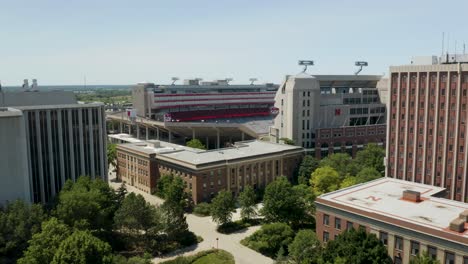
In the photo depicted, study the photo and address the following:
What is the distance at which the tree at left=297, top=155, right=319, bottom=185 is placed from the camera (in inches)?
3288

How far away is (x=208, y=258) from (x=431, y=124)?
136 feet

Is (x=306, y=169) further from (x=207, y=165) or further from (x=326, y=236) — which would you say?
(x=326, y=236)

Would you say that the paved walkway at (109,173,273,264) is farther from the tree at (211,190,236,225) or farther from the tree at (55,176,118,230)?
the tree at (55,176,118,230)

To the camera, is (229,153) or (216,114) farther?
(216,114)

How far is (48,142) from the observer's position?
205 ft

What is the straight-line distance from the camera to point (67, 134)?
6469cm

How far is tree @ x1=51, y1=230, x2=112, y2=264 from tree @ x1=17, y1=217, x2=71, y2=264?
7.25 feet

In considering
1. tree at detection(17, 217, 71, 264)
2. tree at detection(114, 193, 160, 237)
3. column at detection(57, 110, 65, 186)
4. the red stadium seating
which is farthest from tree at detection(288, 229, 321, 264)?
the red stadium seating

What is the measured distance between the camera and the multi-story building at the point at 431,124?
61688 millimetres

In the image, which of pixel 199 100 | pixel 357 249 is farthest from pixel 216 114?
pixel 357 249

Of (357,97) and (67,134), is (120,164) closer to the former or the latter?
(67,134)

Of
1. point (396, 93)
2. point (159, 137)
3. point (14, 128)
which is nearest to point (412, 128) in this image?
point (396, 93)

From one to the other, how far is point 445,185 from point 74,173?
59777 mm

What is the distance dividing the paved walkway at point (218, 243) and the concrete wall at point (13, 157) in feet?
74.4
